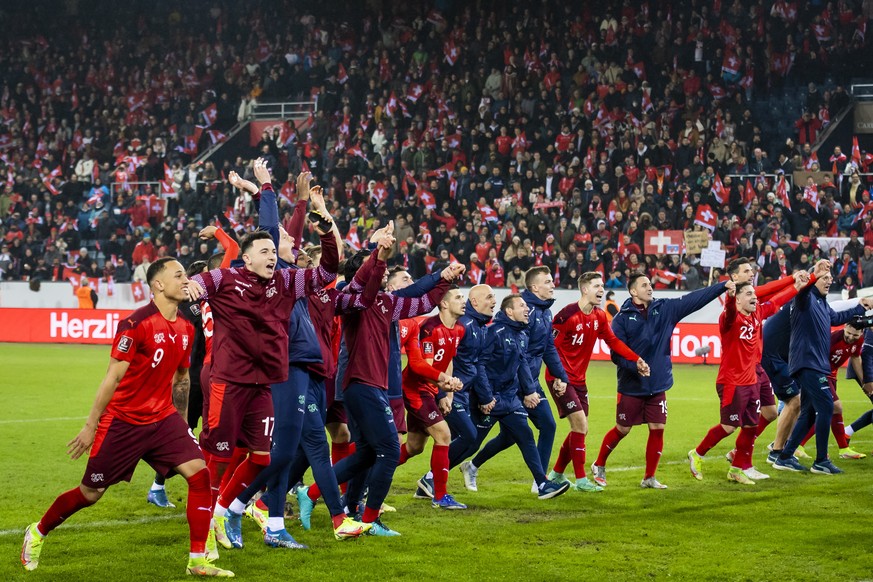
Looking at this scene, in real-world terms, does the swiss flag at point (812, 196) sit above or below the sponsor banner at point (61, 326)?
above

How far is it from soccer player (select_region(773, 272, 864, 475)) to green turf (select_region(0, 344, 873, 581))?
33 cm

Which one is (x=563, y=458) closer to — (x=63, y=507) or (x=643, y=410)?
(x=643, y=410)

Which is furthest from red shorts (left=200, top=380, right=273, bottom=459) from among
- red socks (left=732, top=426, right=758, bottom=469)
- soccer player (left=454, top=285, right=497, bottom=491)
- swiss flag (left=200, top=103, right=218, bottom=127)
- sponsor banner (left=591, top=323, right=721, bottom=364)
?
swiss flag (left=200, top=103, right=218, bottom=127)

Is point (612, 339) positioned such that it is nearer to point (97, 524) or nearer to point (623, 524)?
point (623, 524)

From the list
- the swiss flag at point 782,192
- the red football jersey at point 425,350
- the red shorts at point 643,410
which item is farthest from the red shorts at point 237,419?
the swiss flag at point 782,192

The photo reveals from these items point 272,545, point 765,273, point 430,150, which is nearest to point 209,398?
point 272,545

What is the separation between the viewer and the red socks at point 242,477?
780 centimetres

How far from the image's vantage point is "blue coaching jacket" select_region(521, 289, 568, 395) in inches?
423

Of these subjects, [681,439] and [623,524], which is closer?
[623,524]

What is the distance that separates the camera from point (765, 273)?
24.3 meters

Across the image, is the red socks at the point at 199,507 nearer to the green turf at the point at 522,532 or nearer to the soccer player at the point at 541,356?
the green turf at the point at 522,532

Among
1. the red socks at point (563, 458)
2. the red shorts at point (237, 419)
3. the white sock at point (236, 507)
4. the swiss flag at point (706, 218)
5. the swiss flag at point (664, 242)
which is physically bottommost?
the red socks at point (563, 458)

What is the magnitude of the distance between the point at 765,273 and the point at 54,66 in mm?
27916

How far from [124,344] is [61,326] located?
898 inches
